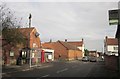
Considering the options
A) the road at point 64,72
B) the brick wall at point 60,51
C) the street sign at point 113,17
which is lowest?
the road at point 64,72

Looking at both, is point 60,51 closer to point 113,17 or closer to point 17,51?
point 17,51

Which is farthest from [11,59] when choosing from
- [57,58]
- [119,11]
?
[57,58]

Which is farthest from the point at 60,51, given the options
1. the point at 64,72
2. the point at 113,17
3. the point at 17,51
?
the point at 113,17

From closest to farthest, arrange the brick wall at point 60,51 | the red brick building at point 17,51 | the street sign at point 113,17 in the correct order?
the street sign at point 113,17, the red brick building at point 17,51, the brick wall at point 60,51

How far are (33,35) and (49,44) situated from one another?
3568 cm

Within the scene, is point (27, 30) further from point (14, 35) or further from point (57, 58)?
point (57, 58)

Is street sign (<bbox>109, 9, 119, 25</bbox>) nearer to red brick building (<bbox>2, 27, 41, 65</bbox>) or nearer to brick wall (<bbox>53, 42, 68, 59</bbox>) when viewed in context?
red brick building (<bbox>2, 27, 41, 65</bbox>)

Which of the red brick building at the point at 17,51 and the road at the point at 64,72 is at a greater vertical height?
the red brick building at the point at 17,51

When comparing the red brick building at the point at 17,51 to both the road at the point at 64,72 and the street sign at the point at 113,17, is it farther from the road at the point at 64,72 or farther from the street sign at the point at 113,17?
the street sign at the point at 113,17

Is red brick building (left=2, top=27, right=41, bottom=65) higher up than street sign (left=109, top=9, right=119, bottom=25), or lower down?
lower down

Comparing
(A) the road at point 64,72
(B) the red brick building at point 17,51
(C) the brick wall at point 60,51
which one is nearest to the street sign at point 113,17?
(A) the road at point 64,72

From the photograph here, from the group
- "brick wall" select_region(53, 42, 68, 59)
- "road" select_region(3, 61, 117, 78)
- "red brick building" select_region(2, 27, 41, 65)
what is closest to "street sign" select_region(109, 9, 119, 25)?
"road" select_region(3, 61, 117, 78)

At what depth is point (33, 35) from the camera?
54.8m

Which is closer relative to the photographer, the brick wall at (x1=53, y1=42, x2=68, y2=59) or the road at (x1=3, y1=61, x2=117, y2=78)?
the road at (x1=3, y1=61, x2=117, y2=78)
